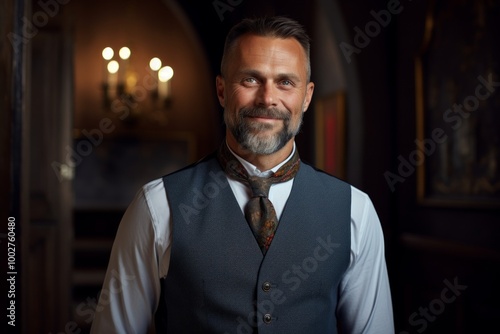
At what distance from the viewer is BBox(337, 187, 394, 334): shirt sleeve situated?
157 cm

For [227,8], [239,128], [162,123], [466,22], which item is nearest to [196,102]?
[162,123]

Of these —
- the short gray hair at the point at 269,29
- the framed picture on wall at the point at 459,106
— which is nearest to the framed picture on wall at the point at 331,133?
the framed picture on wall at the point at 459,106

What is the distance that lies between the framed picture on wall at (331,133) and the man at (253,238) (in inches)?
91.0

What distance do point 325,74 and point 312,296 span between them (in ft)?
10.2

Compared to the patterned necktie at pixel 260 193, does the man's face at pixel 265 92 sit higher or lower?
higher

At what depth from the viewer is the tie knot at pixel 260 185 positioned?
1534mm

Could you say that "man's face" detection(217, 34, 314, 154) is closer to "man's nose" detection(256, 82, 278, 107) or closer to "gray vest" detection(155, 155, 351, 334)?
"man's nose" detection(256, 82, 278, 107)

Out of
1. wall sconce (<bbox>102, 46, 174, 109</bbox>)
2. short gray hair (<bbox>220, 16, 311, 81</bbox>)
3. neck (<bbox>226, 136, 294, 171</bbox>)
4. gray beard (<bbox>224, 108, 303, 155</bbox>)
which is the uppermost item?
wall sconce (<bbox>102, 46, 174, 109</bbox>)

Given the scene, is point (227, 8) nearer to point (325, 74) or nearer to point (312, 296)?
point (325, 74)

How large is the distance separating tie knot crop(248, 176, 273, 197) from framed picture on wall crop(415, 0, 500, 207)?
138 centimetres

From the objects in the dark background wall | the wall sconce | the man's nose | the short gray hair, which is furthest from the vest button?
the wall sconce

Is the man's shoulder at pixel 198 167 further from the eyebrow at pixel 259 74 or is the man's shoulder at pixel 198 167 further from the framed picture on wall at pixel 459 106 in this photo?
the framed picture on wall at pixel 459 106

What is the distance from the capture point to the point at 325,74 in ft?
14.5

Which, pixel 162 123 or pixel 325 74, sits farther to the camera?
pixel 162 123
